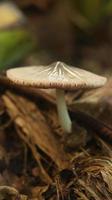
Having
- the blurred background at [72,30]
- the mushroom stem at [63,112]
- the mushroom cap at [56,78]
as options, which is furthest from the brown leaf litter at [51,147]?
the blurred background at [72,30]

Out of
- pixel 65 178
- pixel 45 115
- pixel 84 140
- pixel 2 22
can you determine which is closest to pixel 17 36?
pixel 2 22

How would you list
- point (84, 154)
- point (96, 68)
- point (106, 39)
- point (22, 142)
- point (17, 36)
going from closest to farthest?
point (84, 154) → point (22, 142) → point (17, 36) → point (96, 68) → point (106, 39)

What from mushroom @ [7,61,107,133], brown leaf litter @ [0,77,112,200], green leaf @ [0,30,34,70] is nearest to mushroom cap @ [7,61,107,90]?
mushroom @ [7,61,107,133]

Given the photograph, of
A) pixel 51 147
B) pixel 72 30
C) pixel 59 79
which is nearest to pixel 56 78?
pixel 59 79

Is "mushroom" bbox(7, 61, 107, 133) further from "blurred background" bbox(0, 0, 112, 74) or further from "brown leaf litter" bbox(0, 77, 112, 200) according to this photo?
"blurred background" bbox(0, 0, 112, 74)

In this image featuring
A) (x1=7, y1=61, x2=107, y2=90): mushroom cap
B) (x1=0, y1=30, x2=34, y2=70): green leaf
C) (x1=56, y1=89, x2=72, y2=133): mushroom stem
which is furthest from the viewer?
(x1=0, y1=30, x2=34, y2=70): green leaf

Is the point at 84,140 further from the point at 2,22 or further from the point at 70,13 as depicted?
the point at 70,13
